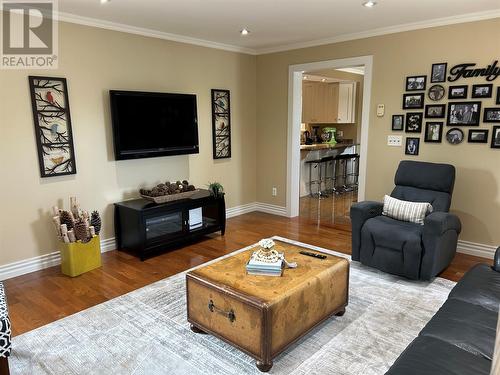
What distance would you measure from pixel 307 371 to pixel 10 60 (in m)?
3.52

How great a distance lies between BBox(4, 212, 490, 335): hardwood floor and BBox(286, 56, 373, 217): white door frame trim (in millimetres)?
643

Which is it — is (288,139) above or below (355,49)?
below

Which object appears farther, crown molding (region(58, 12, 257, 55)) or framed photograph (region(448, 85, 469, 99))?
framed photograph (region(448, 85, 469, 99))

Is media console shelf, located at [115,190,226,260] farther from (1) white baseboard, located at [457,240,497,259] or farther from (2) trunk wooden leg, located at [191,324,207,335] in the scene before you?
(1) white baseboard, located at [457,240,497,259]

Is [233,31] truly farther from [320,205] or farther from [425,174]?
[320,205]

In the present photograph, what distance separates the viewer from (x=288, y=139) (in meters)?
5.40

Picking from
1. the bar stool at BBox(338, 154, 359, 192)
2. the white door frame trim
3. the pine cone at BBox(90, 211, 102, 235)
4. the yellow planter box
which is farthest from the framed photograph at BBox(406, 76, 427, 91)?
the yellow planter box

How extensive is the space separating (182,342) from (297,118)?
374cm

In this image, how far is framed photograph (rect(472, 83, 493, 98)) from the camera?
3.65 meters

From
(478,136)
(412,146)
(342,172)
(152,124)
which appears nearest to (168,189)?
(152,124)

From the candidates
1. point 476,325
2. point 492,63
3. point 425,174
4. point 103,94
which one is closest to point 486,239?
point 425,174

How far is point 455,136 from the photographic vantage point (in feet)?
12.8

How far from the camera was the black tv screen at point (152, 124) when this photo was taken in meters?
3.95

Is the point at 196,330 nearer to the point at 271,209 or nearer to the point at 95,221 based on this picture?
the point at 95,221
